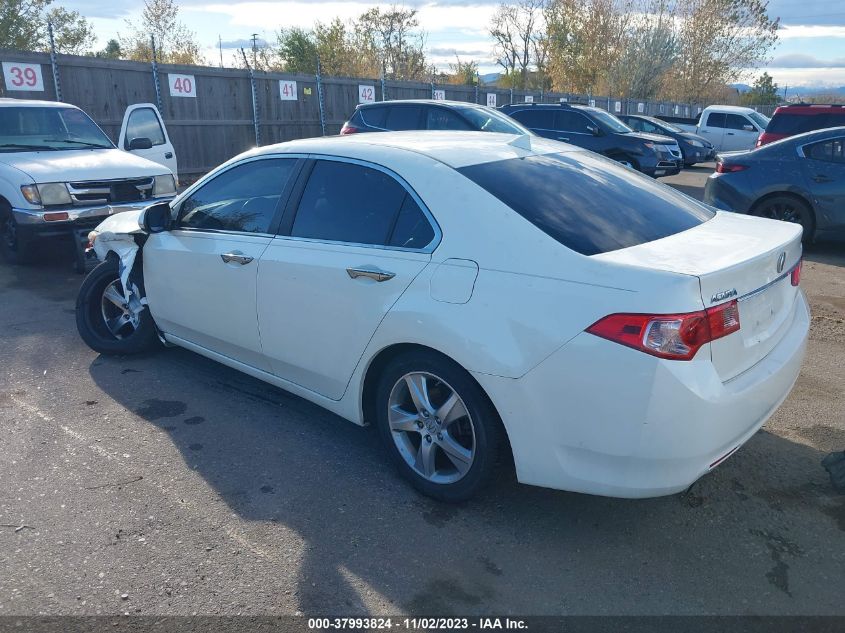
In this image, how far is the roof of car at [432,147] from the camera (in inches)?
140

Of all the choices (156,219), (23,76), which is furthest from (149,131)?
(156,219)

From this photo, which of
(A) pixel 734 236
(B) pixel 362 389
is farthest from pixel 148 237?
(A) pixel 734 236

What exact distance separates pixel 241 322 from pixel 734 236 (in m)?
2.72

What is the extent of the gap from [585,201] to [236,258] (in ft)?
6.61

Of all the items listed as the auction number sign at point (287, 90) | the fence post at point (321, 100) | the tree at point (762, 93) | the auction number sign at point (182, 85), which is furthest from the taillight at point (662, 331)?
the tree at point (762, 93)

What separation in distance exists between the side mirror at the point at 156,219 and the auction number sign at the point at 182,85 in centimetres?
1236

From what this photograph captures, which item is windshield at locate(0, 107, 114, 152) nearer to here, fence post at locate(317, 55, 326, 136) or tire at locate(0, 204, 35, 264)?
tire at locate(0, 204, 35, 264)

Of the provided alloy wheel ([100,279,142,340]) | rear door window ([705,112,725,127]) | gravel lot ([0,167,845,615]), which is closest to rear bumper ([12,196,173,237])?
alloy wheel ([100,279,142,340])

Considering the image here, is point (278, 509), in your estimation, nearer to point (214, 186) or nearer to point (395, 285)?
point (395, 285)

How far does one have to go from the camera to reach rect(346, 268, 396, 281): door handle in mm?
3297

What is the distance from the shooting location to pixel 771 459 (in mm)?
3764

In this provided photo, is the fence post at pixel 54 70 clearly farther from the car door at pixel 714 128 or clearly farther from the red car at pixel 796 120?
the car door at pixel 714 128

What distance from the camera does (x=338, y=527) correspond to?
3.21 m

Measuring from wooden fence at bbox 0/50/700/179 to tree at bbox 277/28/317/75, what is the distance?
82.0 feet
